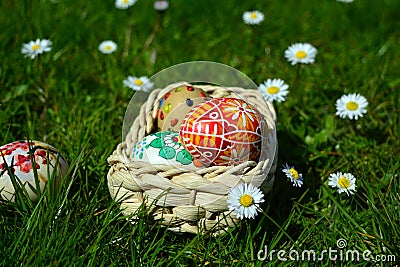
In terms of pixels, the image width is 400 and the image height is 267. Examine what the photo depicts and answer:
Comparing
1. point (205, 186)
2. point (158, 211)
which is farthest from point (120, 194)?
point (205, 186)

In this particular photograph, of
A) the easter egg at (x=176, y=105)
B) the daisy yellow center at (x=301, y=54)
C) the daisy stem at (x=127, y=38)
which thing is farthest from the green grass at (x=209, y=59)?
the easter egg at (x=176, y=105)

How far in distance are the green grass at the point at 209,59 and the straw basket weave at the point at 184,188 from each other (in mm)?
48

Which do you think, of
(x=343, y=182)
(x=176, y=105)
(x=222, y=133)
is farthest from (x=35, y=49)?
(x=343, y=182)

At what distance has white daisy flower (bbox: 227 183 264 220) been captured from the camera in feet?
5.32

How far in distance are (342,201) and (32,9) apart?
1.85 metres

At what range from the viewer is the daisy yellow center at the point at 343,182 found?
189cm

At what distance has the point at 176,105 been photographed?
197 centimetres

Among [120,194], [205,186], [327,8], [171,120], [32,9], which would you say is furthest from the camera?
[327,8]

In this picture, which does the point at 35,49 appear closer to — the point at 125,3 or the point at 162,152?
the point at 125,3

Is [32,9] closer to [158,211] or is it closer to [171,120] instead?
[171,120]

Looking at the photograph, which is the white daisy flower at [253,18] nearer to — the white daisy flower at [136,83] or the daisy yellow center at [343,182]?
the white daisy flower at [136,83]

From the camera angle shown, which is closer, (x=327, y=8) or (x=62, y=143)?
(x=62, y=143)

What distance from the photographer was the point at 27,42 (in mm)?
2717

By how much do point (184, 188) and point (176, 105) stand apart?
41 centimetres
